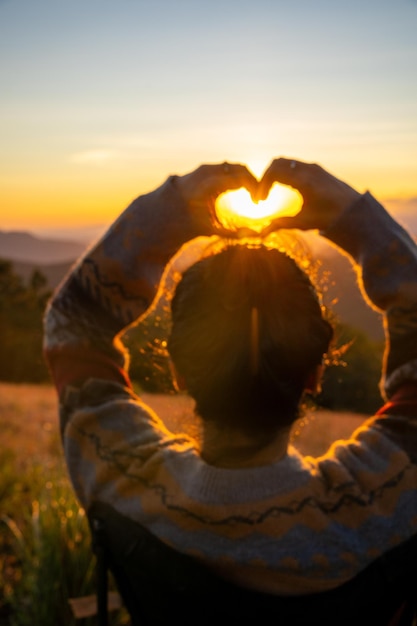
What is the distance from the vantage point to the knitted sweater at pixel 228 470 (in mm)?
1109

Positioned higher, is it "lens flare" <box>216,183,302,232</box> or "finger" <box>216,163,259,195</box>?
"finger" <box>216,163,259,195</box>

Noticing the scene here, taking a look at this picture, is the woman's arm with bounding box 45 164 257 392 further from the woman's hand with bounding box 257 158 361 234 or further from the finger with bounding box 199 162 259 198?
the woman's hand with bounding box 257 158 361 234

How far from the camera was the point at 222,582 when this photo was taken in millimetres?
1139

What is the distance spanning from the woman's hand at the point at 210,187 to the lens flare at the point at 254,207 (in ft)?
0.05

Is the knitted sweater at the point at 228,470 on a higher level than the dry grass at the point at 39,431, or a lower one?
higher

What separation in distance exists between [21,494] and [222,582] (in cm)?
393

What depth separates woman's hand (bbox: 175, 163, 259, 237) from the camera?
4.03 ft

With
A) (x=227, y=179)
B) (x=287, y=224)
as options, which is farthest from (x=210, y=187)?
(x=287, y=224)

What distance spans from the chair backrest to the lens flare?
561 millimetres

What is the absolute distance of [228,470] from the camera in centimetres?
116

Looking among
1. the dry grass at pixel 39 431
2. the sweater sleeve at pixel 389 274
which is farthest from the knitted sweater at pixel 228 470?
the dry grass at pixel 39 431

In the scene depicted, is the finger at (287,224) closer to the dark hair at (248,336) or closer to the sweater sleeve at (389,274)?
the sweater sleeve at (389,274)

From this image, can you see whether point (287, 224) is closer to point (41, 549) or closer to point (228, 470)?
point (228, 470)

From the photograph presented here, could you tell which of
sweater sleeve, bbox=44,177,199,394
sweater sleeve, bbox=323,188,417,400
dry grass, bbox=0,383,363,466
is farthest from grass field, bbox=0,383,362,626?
sweater sleeve, bbox=323,188,417,400
